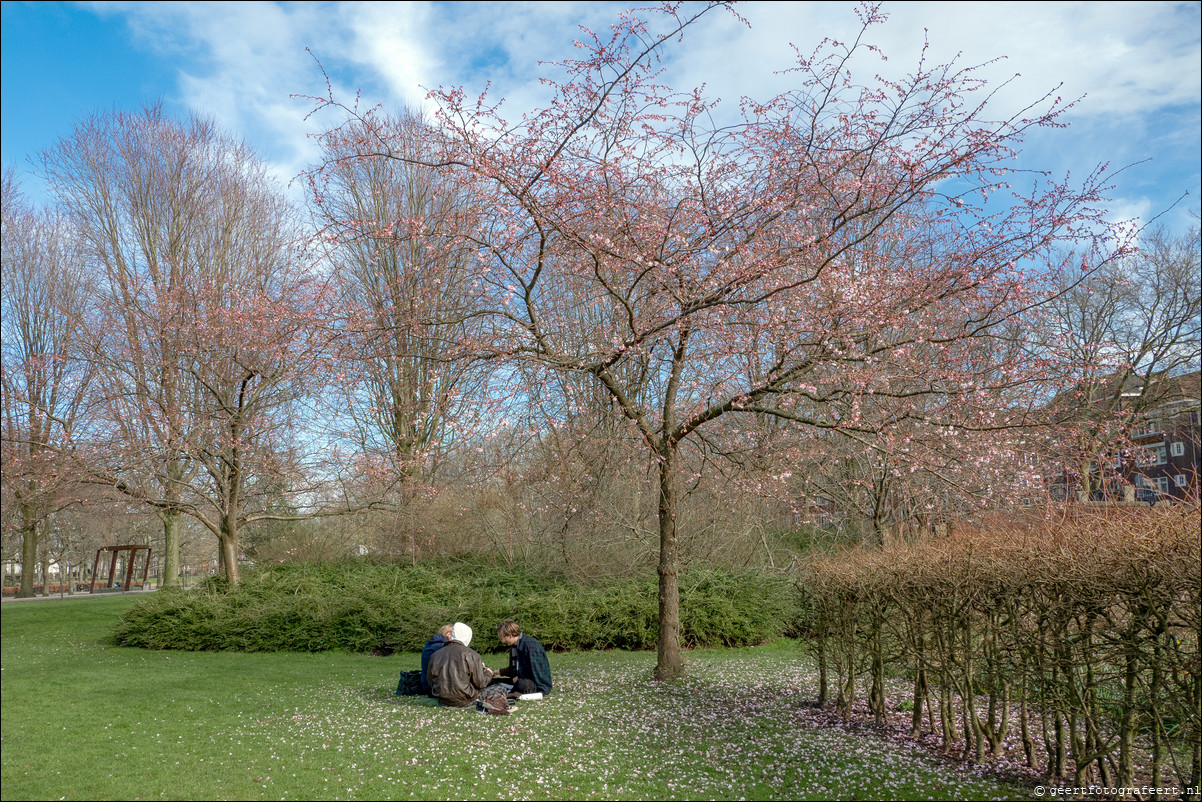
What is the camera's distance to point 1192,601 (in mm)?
3967

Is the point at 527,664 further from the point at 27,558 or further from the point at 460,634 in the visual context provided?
the point at 27,558

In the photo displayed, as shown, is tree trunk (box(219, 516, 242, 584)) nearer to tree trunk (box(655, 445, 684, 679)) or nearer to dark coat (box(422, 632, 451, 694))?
dark coat (box(422, 632, 451, 694))

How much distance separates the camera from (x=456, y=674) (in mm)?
7852

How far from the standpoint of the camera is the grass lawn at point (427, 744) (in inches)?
197

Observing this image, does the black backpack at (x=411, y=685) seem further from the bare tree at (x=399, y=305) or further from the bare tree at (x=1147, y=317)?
the bare tree at (x=1147, y=317)

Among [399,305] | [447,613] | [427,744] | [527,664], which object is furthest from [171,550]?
[427,744]

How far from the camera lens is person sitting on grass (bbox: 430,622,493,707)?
780 centimetres

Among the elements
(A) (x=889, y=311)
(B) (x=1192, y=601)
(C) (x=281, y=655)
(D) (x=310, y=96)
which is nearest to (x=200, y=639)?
(C) (x=281, y=655)

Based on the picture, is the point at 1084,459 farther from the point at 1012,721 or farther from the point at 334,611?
the point at 334,611

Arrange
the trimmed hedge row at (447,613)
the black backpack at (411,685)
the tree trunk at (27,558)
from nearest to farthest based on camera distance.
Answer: the black backpack at (411,685), the trimmed hedge row at (447,613), the tree trunk at (27,558)

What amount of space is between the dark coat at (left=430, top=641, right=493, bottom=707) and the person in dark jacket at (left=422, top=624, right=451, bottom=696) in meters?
0.13

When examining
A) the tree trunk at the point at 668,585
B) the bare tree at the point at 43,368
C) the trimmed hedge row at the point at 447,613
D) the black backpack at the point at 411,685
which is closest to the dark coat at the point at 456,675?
the black backpack at the point at 411,685

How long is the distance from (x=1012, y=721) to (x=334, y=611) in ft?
34.7

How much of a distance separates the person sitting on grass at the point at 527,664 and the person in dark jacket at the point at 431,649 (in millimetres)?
574
